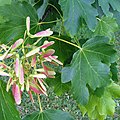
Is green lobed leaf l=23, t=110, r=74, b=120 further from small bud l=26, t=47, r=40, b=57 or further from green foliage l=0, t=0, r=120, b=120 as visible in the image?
small bud l=26, t=47, r=40, b=57

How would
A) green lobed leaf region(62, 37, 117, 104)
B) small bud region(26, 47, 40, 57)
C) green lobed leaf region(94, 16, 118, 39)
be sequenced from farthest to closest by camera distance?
green lobed leaf region(94, 16, 118, 39), green lobed leaf region(62, 37, 117, 104), small bud region(26, 47, 40, 57)

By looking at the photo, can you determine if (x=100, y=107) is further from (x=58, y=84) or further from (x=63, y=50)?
(x=63, y=50)

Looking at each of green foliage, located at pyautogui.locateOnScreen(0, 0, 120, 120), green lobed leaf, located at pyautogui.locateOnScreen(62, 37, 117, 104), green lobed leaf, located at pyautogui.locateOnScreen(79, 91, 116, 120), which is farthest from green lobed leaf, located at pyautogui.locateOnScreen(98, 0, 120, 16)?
green lobed leaf, located at pyautogui.locateOnScreen(79, 91, 116, 120)

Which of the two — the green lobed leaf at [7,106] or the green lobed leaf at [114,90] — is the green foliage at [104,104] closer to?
the green lobed leaf at [114,90]

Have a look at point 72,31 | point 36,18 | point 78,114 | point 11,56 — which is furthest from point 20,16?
point 78,114

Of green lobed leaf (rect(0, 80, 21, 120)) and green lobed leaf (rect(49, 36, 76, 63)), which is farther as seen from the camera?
green lobed leaf (rect(49, 36, 76, 63))

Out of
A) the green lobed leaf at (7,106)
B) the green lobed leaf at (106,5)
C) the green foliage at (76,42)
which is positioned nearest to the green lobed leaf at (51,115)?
the green foliage at (76,42)
